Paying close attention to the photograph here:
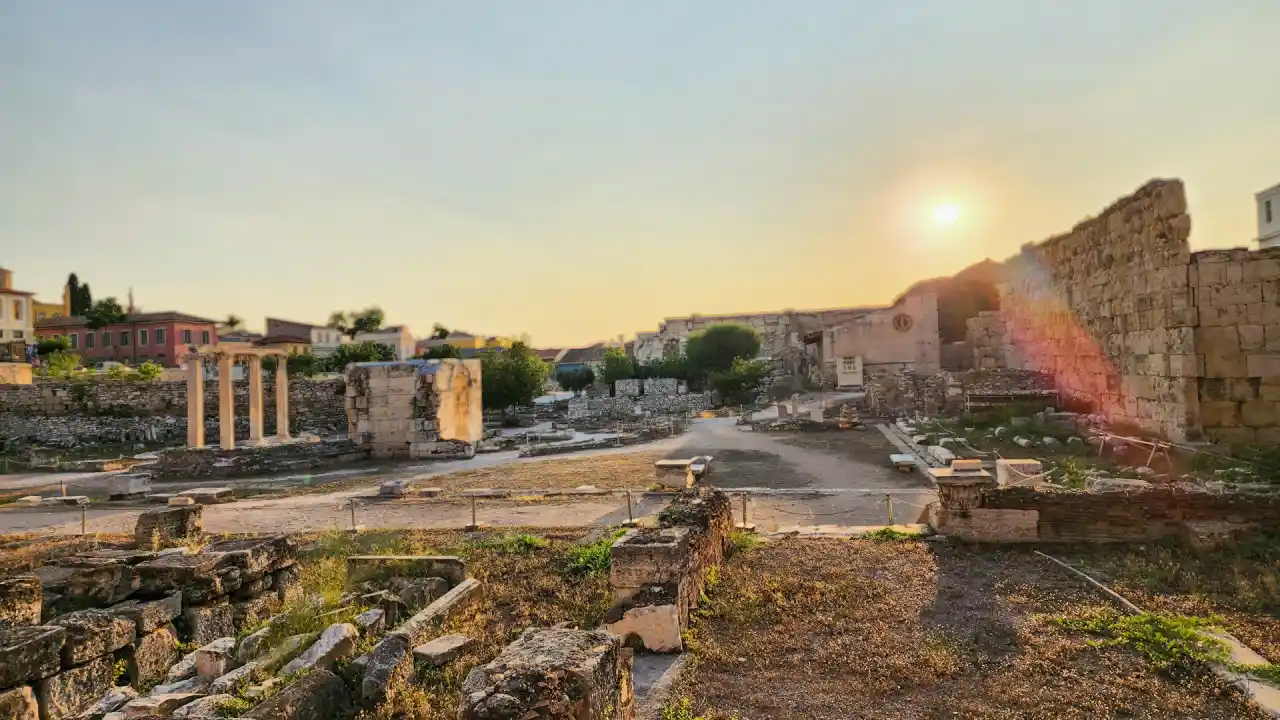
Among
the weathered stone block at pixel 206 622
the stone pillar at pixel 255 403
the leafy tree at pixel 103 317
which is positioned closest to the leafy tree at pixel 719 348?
the stone pillar at pixel 255 403

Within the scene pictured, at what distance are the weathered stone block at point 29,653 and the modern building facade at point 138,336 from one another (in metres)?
56.0

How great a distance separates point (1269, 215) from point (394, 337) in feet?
223

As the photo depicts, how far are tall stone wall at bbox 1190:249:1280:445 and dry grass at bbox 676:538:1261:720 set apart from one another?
8085mm

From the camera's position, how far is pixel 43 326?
57625 millimetres

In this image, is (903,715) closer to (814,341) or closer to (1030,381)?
(1030,381)

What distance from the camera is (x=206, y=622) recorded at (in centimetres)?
659

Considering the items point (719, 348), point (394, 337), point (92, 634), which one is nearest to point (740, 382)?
point (719, 348)

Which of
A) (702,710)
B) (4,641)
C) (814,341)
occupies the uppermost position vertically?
(814,341)

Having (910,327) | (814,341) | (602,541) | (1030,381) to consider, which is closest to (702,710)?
(602,541)

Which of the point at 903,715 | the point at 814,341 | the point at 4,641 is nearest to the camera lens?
the point at 903,715

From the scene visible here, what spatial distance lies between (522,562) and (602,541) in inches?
39.9

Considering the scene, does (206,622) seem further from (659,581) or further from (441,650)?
(659,581)

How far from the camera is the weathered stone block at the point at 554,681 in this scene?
3359 millimetres

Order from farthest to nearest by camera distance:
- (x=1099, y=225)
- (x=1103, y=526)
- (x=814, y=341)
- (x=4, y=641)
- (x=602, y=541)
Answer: (x=814, y=341) < (x=1099, y=225) < (x=602, y=541) < (x=1103, y=526) < (x=4, y=641)
